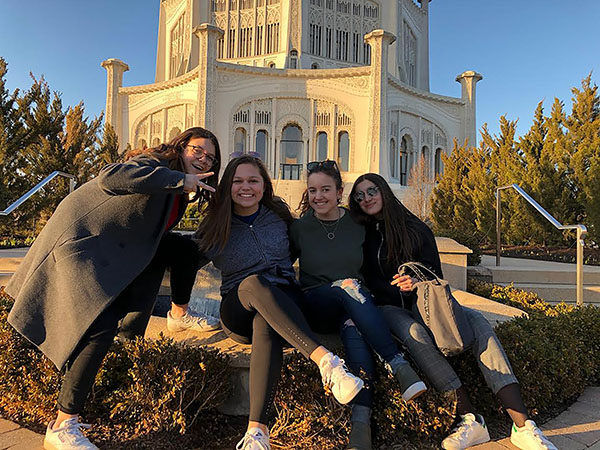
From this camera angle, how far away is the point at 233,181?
8.16 feet

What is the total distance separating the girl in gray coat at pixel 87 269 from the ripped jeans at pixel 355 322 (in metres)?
0.89

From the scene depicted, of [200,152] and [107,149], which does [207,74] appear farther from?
[200,152]

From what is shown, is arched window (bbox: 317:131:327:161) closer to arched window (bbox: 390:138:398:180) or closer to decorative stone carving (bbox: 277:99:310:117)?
decorative stone carving (bbox: 277:99:310:117)

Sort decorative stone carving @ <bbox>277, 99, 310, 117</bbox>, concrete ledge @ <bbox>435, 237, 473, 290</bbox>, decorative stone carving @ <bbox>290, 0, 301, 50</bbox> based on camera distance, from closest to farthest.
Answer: concrete ledge @ <bbox>435, 237, 473, 290</bbox>
decorative stone carving @ <bbox>277, 99, 310, 117</bbox>
decorative stone carving @ <bbox>290, 0, 301, 50</bbox>

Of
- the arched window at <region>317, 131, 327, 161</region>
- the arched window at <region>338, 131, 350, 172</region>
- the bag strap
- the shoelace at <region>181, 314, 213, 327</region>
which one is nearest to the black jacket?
the bag strap

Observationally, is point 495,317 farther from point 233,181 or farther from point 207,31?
point 207,31

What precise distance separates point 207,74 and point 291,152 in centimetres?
694

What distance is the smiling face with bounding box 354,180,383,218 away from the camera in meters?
2.67

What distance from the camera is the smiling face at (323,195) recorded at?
262 centimetres

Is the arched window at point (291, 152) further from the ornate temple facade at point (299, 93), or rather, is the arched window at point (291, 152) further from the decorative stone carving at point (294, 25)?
the decorative stone carving at point (294, 25)

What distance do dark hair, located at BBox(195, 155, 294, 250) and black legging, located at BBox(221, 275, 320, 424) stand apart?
1.13 ft

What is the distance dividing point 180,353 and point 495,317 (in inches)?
88.8

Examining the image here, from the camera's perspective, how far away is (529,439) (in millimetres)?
1934

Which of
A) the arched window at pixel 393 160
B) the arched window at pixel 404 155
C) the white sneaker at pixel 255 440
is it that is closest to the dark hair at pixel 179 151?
the white sneaker at pixel 255 440
